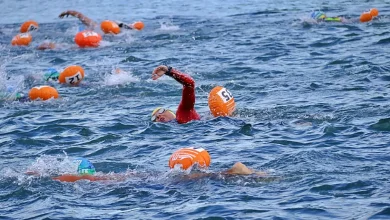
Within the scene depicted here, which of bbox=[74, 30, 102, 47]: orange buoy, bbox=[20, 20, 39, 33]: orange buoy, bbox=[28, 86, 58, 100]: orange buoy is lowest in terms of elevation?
bbox=[20, 20, 39, 33]: orange buoy

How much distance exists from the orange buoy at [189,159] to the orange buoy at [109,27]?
46.4ft

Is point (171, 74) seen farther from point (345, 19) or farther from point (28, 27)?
point (28, 27)

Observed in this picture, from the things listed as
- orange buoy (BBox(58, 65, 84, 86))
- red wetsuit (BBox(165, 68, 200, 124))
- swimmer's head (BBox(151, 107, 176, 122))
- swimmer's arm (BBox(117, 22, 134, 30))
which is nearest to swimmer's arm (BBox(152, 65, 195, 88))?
red wetsuit (BBox(165, 68, 200, 124))

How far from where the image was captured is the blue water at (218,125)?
927 cm

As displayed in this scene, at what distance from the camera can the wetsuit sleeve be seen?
1205 centimetres

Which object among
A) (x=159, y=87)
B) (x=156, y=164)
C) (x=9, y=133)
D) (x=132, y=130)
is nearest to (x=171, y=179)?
A: (x=156, y=164)

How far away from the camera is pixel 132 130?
13.3 m

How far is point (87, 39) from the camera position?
22109 millimetres

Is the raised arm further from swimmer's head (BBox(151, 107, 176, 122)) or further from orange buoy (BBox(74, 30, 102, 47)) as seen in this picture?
orange buoy (BBox(74, 30, 102, 47))

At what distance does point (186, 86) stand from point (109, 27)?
39.2 ft

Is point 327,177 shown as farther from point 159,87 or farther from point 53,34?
point 53,34

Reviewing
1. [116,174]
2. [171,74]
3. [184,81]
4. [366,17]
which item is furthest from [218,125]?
[366,17]

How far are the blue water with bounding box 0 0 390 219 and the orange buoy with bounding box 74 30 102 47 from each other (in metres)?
0.24

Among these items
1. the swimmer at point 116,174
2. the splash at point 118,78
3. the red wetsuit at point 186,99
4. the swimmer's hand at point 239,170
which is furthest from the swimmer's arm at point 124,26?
the swimmer's hand at point 239,170
